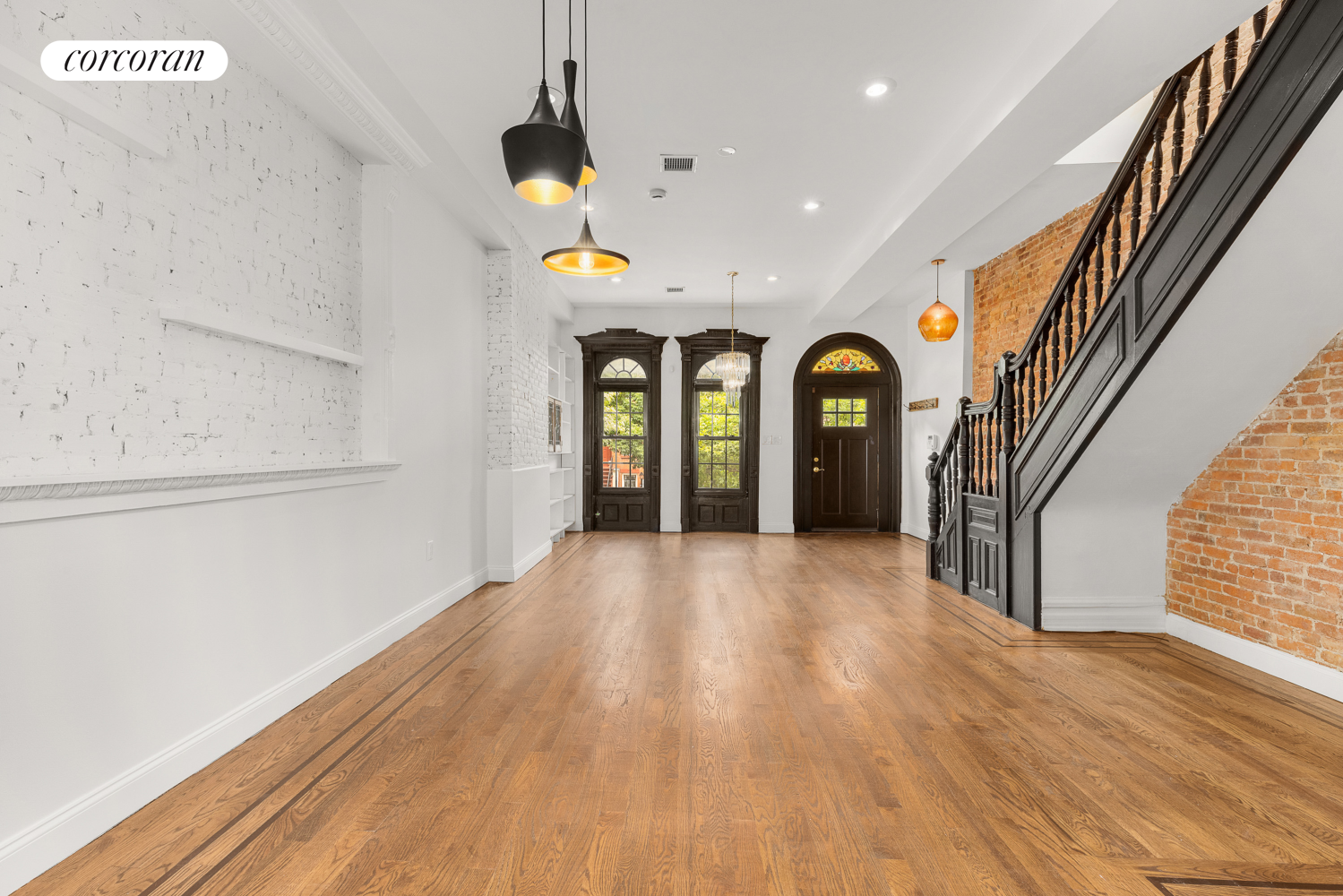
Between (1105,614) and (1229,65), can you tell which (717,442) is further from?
(1229,65)

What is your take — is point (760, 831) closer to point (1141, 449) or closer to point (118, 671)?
point (118, 671)

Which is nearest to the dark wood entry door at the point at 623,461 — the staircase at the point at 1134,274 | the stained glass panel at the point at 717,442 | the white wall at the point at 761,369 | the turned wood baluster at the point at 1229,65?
the white wall at the point at 761,369

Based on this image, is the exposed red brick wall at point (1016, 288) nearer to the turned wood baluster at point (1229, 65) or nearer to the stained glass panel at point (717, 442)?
the turned wood baluster at point (1229, 65)

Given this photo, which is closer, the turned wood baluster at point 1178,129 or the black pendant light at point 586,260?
→ the turned wood baluster at point 1178,129

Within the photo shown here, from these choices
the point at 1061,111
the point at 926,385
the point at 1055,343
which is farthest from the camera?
the point at 926,385

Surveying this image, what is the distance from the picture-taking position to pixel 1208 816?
203 centimetres

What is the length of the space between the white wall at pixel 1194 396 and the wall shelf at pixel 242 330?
4.21 metres

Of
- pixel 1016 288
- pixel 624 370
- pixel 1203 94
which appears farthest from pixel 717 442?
pixel 1203 94

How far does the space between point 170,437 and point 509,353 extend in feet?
11.2

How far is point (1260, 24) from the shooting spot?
97.9 inches

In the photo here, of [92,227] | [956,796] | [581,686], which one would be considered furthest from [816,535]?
[92,227]

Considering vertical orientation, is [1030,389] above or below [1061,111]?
below

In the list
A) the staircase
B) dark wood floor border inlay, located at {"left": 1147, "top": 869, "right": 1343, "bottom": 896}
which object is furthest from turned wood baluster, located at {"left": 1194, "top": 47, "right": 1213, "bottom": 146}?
dark wood floor border inlay, located at {"left": 1147, "top": 869, "right": 1343, "bottom": 896}

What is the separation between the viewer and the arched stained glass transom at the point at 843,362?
902 cm
